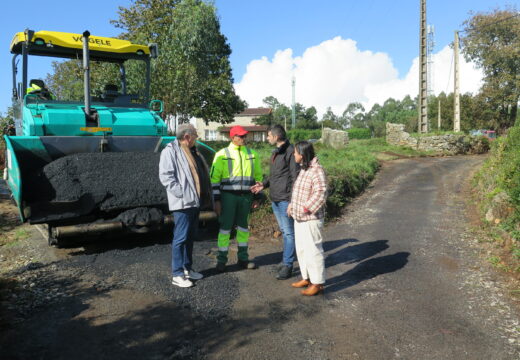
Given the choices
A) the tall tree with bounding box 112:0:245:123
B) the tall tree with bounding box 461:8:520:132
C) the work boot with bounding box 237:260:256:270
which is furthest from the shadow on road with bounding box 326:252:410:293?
the tall tree with bounding box 461:8:520:132

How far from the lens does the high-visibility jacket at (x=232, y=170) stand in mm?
5215

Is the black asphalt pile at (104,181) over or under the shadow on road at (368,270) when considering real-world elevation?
over

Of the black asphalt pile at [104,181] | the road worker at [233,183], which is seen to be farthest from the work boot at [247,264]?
the black asphalt pile at [104,181]

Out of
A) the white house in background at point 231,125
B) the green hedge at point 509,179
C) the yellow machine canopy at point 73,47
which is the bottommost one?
the green hedge at point 509,179

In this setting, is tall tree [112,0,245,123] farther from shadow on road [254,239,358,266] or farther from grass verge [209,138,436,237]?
shadow on road [254,239,358,266]

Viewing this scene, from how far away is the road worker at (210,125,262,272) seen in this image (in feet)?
17.1

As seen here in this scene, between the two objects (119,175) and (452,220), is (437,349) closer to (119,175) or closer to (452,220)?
(119,175)

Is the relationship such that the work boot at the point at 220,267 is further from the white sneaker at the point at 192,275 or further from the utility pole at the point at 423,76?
the utility pole at the point at 423,76

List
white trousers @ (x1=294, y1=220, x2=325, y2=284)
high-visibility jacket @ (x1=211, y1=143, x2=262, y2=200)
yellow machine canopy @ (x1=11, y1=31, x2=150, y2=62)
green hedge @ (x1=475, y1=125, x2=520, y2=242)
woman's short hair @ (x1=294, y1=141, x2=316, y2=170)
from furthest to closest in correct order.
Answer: yellow machine canopy @ (x1=11, y1=31, x2=150, y2=62)
green hedge @ (x1=475, y1=125, x2=520, y2=242)
high-visibility jacket @ (x1=211, y1=143, x2=262, y2=200)
woman's short hair @ (x1=294, y1=141, x2=316, y2=170)
white trousers @ (x1=294, y1=220, x2=325, y2=284)

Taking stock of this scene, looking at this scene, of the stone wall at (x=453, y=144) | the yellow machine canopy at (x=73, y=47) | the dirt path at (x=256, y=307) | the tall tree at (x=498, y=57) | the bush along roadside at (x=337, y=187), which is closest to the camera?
the dirt path at (x=256, y=307)

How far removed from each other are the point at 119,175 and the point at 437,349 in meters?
4.49

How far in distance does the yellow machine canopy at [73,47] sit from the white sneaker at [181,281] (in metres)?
4.45

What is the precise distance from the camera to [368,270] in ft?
17.9

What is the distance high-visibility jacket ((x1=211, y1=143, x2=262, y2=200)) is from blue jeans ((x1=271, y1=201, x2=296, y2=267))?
1.59 feet
